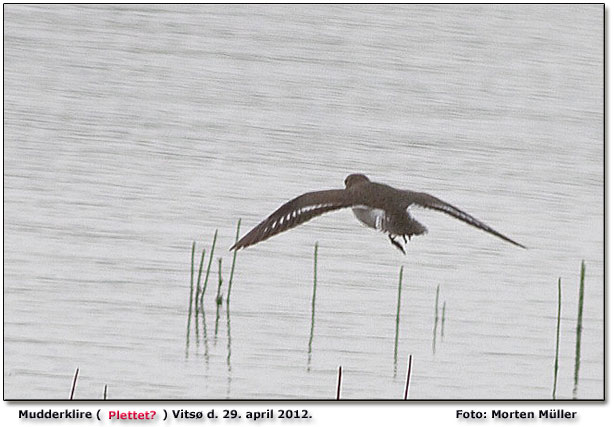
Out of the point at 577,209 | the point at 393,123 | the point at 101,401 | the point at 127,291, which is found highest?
the point at 393,123

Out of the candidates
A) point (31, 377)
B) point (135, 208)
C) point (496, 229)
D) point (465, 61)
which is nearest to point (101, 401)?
point (31, 377)

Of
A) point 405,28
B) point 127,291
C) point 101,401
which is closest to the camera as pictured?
point 101,401

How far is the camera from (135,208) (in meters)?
3.92

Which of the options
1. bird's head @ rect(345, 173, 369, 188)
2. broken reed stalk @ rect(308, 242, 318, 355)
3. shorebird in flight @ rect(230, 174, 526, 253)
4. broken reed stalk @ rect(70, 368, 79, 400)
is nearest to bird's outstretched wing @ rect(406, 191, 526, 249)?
shorebird in flight @ rect(230, 174, 526, 253)

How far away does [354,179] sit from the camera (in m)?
3.89

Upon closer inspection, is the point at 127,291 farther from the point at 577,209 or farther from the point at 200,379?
the point at 577,209

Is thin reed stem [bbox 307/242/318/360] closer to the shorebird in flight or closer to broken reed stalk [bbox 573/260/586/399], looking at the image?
the shorebird in flight

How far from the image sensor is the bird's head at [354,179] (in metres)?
3.88

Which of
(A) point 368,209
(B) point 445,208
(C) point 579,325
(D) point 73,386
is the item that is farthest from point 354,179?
(D) point 73,386

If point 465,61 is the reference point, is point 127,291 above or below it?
below

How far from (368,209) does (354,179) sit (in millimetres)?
127

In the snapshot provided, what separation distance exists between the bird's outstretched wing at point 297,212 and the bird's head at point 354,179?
0.06 metres

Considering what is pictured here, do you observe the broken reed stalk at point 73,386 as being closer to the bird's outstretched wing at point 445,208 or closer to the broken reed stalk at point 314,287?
the broken reed stalk at point 314,287

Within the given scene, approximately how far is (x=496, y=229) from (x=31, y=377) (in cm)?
133
